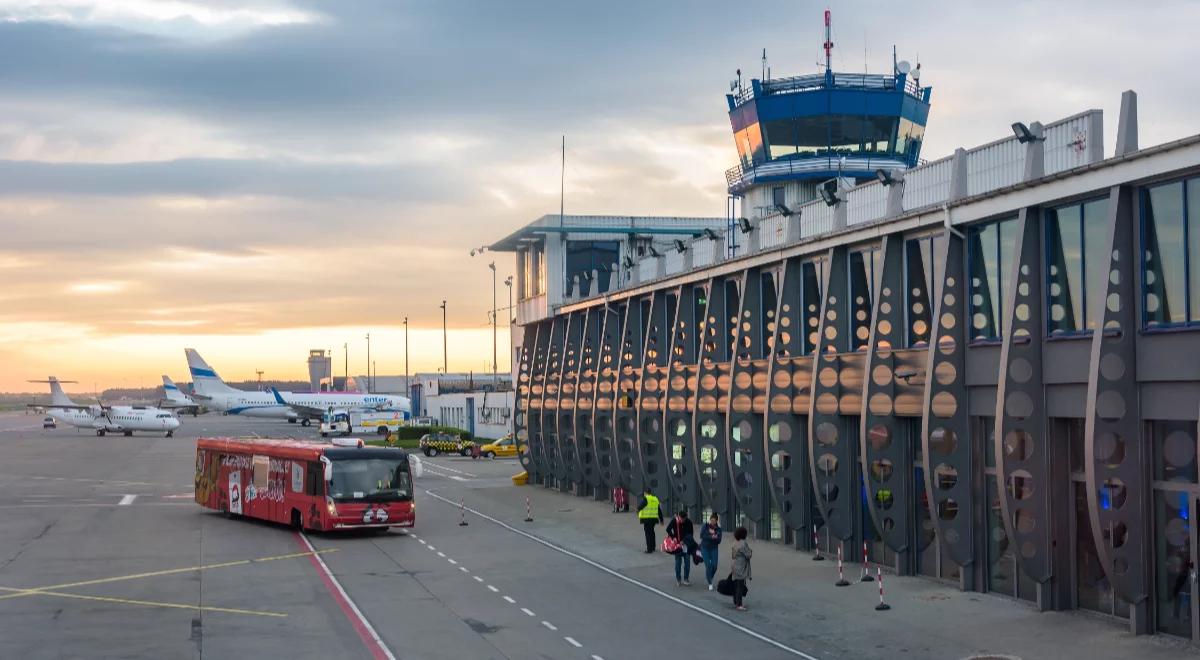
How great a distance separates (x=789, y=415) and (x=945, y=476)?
271 inches

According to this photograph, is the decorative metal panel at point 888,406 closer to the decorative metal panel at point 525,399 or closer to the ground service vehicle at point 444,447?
the decorative metal panel at point 525,399

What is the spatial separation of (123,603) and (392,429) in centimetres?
8653

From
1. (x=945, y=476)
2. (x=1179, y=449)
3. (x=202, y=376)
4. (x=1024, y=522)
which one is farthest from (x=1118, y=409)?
(x=202, y=376)

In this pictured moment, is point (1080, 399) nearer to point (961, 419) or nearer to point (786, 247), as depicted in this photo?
point (961, 419)

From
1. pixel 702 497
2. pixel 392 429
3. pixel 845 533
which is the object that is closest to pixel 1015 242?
pixel 845 533

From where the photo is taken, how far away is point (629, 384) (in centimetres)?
4366

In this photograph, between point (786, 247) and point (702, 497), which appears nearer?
point (786, 247)

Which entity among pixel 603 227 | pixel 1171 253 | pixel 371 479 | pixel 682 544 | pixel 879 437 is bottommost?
pixel 682 544

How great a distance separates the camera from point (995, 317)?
24.9 metres

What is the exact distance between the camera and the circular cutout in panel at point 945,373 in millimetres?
25438

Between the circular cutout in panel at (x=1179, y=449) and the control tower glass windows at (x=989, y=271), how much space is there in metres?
4.92

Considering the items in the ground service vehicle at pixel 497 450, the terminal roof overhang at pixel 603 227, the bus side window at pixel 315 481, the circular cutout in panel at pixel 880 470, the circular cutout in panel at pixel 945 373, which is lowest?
the ground service vehicle at pixel 497 450

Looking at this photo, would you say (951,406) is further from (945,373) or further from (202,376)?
(202,376)

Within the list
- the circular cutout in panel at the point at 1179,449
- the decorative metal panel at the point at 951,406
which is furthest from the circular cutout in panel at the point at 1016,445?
the circular cutout in panel at the point at 1179,449
